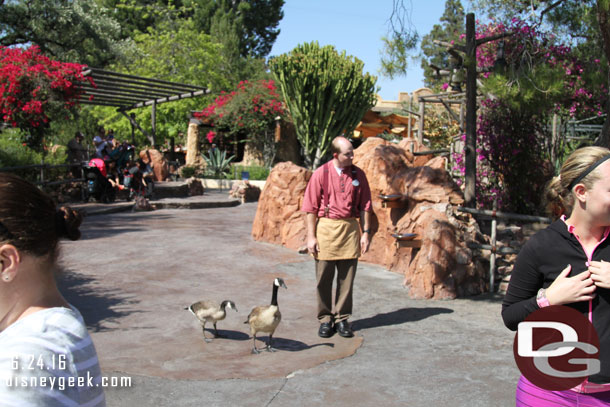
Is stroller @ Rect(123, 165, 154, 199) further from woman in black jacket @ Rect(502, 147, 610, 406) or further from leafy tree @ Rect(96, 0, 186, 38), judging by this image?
leafy tree @ Rect(96, 0, 186, 38)

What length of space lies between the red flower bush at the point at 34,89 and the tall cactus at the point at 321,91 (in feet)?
34.7

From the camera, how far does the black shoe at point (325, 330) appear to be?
572 cm

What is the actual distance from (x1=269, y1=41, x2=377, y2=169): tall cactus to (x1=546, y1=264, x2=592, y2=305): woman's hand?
71.0ft

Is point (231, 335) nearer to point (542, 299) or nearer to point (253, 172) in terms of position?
point (542, 299)

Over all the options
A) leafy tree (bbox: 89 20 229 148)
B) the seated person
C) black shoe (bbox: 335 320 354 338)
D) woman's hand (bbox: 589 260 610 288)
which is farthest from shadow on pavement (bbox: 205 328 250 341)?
leafy tree (bbox: 89 20 229 148)

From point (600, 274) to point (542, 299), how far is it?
0.76 ft

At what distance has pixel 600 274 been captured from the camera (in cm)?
221

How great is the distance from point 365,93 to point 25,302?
2401 cm

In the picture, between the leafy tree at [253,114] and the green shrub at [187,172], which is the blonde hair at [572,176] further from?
the leafy tree at [253,114]

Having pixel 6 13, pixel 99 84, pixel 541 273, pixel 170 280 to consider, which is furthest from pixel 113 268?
pixel 6 13

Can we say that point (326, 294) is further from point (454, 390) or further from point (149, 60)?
point (149, 60)

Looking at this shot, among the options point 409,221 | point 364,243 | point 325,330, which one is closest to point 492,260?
point 409,221

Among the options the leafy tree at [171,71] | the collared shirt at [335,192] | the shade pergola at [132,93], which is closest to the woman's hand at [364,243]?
the collared shirt at [335,192]

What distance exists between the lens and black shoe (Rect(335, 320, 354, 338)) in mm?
5723
